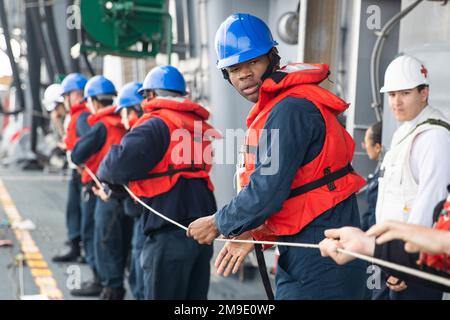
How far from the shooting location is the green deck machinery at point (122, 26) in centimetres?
891

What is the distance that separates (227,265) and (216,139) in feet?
6.42

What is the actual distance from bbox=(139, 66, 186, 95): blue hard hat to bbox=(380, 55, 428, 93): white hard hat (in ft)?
5.16

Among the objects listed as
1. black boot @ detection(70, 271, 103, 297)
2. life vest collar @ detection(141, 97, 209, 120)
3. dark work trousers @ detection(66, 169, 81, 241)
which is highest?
life vest collar @ detection(141, 97, 209, 120)

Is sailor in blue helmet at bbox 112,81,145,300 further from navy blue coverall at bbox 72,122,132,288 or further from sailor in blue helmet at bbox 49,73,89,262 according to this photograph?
sailor in blue helmet at bbox 49,73,89,262

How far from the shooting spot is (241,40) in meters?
3.13

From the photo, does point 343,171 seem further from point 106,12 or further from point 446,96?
point 106,12

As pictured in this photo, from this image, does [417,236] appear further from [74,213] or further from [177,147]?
[74,213]

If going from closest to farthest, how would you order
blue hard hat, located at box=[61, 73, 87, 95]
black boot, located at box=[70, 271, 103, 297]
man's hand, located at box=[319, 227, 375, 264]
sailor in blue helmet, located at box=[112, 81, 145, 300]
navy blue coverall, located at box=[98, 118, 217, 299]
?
man's hand, located at box=[319, 227, 375, 264] < navy blue coverall, located at box=[98, 118, 217, 299] < sailor in blue helmet, located at box=[112, 81, 145, 300] < black boot, located at box=[70, 271, 103, 297] < blue hard hat, located at box=[61, 73, 87, 95]

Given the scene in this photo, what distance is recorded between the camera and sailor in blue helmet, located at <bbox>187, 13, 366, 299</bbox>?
2.87m

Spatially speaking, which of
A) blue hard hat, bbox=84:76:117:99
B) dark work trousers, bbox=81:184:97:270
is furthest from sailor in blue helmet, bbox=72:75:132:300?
dark work trousers, bbox=81:184:97:270

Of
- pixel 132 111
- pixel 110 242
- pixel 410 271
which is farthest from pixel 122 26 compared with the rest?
pixel 410 271

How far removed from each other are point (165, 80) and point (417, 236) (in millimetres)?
3132

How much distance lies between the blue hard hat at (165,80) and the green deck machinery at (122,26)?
12.7ft

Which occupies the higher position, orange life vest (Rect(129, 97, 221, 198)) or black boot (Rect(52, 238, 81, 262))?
orange life vest (Rect(129, 97, 221, 198))
